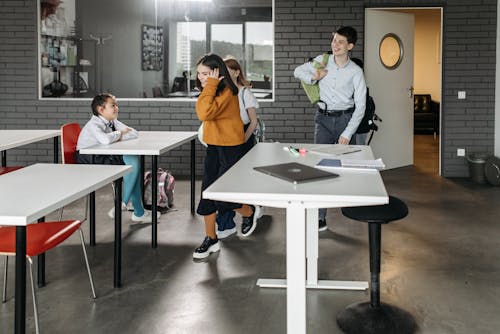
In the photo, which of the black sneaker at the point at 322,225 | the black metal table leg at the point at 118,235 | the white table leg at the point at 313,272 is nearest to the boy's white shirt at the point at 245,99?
the black sneaker at the point at 322,225

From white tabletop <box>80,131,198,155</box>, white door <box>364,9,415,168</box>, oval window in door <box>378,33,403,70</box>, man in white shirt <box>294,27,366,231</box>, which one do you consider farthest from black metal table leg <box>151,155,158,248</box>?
oval window in door <box>378,33,403,70</box>

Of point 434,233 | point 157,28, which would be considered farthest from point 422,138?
point 434,233

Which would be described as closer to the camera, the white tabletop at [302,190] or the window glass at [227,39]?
the white tabletop at [302,190]

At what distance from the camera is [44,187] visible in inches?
Answer: 104

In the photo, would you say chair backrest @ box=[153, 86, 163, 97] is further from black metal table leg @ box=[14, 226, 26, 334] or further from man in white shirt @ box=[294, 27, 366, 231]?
black metal table leg @ box=[14, 226, 26, 334]

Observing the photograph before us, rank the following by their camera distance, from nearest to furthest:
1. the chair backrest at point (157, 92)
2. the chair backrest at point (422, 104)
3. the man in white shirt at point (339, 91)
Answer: the man in white shirt at point (339, 91), the chair backrest at point (157, 92), the chair backrest at point (422, 104)

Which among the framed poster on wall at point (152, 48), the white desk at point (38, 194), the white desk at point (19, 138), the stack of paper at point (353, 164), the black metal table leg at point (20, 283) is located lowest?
the black metal table leg at point (20, 283)

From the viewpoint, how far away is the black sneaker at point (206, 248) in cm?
393

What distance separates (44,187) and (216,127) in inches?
54.1

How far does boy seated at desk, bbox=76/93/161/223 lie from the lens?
420cm

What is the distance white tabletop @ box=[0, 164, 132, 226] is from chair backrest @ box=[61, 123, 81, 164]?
870mm

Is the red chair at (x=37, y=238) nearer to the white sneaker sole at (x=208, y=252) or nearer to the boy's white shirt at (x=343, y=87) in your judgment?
the white sneaker sole at (x=208, y=252)

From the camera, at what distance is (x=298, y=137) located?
7.38m

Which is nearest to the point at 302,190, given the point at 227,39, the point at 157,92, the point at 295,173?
the point at 295,173
